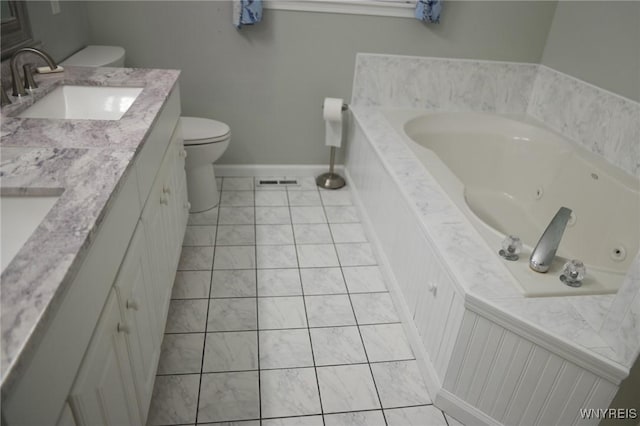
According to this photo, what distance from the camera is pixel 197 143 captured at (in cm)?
242

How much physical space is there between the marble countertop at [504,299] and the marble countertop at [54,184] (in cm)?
105

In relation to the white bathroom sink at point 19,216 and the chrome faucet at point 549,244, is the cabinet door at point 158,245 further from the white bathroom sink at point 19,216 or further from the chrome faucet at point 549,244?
the chrome faucet at point 549,244

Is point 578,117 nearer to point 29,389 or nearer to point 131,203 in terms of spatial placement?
point 131,203

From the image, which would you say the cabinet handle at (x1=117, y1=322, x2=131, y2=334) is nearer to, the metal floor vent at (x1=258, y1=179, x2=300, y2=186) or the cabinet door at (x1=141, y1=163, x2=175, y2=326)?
the cabinet door at (x1=141, y1=163, x2=175, y2=326)

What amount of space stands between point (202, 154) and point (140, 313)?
133 centimetres

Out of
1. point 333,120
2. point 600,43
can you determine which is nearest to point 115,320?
point 333,120

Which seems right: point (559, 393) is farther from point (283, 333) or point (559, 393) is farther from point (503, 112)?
point (503, 112)

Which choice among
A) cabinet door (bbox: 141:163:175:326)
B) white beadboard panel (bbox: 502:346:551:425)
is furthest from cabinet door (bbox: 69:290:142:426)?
white beadboard panel (bbox: 502:346:551:425)

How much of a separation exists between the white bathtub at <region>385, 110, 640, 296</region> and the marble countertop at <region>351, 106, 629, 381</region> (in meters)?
0.04

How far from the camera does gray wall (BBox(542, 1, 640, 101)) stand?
220 centimetres

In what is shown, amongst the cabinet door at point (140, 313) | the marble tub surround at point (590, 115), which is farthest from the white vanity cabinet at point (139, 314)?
the marble tub surround at point (590, 115)

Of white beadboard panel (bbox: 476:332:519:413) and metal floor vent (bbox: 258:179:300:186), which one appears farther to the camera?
metal floor vent (bbox: 258:179:300:186)

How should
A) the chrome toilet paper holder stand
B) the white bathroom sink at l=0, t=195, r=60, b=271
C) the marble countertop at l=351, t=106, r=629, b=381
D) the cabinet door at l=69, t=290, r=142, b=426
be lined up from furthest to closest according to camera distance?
the chrome toilet paper holder stand → the marble countertop at l=351, t=106, r=629, b=381 → the white bathroom sink at l=0, t=195, r=60, b=271 → the cabinet door at l=69, t=290, r=142, b=426

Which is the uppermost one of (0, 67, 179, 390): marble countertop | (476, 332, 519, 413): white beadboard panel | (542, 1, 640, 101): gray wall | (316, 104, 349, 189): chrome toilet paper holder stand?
(542, 1, 640, 101): gray wall
